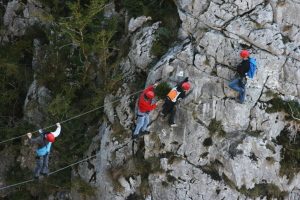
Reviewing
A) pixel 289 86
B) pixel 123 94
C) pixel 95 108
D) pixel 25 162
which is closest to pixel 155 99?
pixel 123 94

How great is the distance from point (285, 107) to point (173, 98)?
406 cm

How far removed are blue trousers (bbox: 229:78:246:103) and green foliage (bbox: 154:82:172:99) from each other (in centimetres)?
223

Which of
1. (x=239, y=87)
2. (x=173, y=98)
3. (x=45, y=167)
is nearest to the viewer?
(x=173, y=98)

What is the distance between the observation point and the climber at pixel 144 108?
15328 millimetres

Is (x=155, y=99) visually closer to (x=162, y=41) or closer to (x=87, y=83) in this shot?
(x=162, y=41)

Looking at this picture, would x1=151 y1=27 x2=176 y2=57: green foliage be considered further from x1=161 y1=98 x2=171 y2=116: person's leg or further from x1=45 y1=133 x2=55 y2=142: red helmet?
x1=45 y1=133 x2=55 y2=142: red helmet

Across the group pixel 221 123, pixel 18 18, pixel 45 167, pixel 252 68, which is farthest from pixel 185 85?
pixel 18 18

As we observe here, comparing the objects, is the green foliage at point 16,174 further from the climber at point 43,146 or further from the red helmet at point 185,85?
the red helmet at point 185,85

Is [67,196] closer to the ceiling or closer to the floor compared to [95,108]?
closer to the floor

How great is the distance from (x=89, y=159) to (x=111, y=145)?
1.42 metres

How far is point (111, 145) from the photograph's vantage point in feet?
55.7

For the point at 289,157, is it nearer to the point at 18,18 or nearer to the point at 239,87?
the point at 239,87

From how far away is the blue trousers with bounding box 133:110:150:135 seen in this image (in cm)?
1581

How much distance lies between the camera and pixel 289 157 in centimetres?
1603
